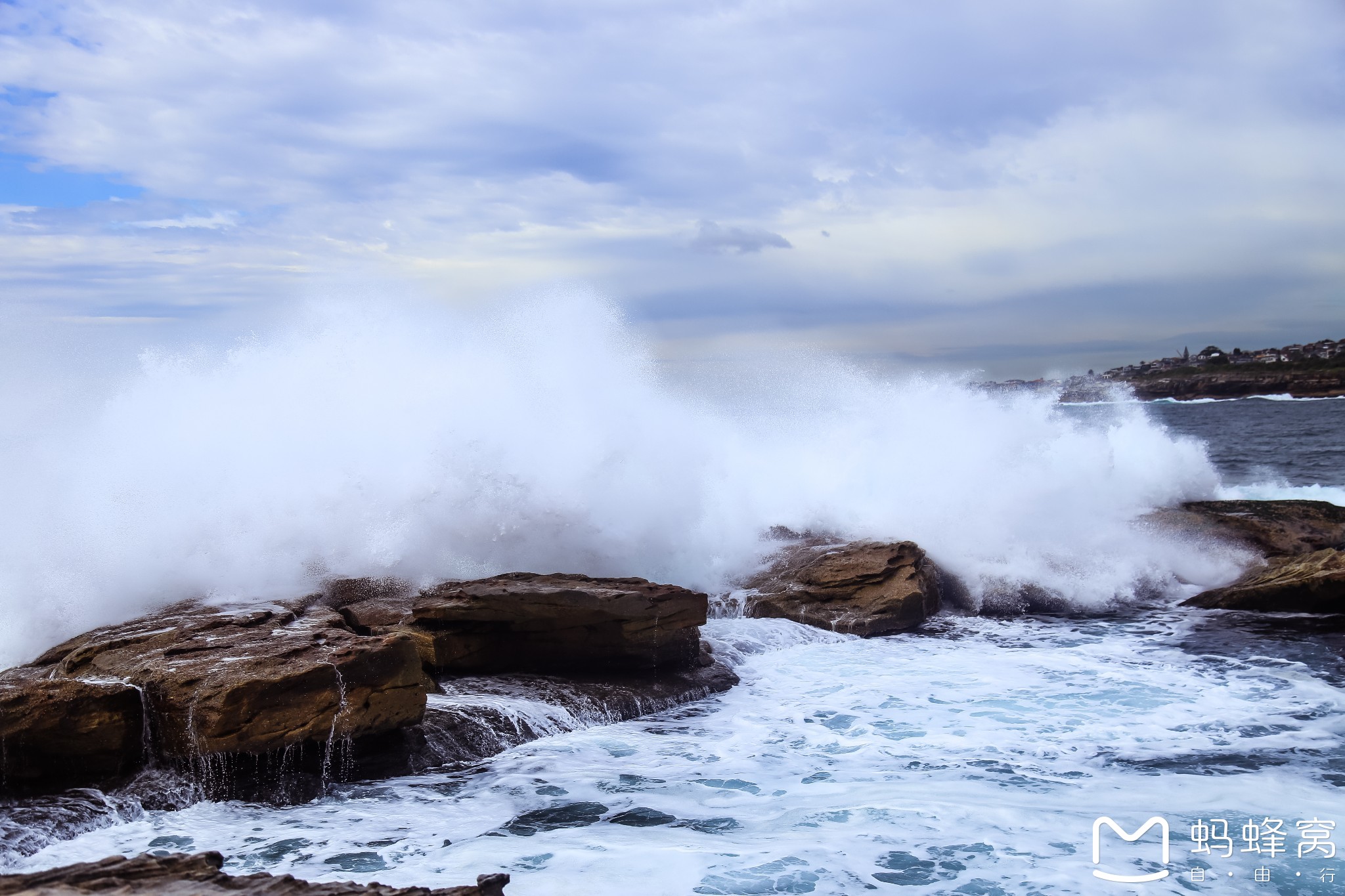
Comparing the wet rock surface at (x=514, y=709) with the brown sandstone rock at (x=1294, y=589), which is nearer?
the wet rock surface at (x=514, y=709)

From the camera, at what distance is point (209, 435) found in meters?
10.3

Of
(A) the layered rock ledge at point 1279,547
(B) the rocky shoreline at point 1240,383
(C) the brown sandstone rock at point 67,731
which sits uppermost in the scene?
(B) the rocky shoreline at point 1240,383

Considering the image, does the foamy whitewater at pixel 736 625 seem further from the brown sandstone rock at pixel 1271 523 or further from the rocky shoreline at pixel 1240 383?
the rocky shoreline at pixel 1240 383

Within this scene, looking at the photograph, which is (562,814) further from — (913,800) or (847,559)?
(847,559)

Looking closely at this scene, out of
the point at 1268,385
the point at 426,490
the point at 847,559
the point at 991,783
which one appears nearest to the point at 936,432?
the point at 847,559

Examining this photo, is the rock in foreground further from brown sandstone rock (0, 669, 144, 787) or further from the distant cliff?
the distant cliff

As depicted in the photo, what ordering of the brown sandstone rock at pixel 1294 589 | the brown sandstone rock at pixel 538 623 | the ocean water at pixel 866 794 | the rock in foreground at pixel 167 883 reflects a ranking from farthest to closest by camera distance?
the brown sandstone rock at pixel 1294 589 → the brown sandstone rock at pixel 538 623 → the ocean water at pixel 866 794 → the rock in foreground at pixel 167 883

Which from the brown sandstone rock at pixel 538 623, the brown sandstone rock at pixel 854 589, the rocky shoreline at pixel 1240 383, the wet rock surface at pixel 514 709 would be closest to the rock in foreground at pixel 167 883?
the wet rock surface at pixel 514 709

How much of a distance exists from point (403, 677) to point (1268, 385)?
240 feet

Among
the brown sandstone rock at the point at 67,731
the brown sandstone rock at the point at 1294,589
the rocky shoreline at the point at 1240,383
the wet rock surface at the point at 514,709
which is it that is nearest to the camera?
the brown sandstone rock at the point at 67,731

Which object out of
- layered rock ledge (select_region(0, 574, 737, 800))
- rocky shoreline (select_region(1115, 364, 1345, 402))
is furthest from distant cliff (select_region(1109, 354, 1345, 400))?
layered rock ledge (select_region(0, 574, 737, 800))

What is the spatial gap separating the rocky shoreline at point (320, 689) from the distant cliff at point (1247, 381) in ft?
207

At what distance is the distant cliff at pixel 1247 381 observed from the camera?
61.5 metres

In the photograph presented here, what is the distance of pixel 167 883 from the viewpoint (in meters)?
2.97
